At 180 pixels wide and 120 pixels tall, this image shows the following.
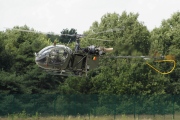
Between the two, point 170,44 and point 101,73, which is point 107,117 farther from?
point 170,44

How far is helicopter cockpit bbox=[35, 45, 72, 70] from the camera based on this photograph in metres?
30.0

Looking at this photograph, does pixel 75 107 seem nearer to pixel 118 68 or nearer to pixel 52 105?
pixel 52 105

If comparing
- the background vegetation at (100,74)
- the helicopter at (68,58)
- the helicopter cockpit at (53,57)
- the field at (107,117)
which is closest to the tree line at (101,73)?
the background vegetation at (100,74)

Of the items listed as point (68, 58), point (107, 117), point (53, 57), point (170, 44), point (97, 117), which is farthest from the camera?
point (170, 44)

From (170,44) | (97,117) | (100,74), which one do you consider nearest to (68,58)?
(97,117)

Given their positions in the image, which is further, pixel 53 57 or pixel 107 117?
pixel 107 117

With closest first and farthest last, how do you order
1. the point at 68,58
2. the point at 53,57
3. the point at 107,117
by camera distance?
the point at 53,57 < the point at 68,58 < the point at 107,117

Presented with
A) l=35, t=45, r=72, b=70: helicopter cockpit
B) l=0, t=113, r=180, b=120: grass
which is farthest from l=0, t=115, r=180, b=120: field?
l=35, t=45, r=72, b=70: helicopter cockpit

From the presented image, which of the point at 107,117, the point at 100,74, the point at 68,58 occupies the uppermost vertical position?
the point at 68,58

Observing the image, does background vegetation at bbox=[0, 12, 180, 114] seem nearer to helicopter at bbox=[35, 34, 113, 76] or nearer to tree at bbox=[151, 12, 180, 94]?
tree at bbox=[151, 12, 180, 94]

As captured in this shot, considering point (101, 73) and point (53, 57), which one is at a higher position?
point (53, 57)

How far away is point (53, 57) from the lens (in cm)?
3017

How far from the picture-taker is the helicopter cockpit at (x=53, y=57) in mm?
30047

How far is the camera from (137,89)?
55.2 metres
